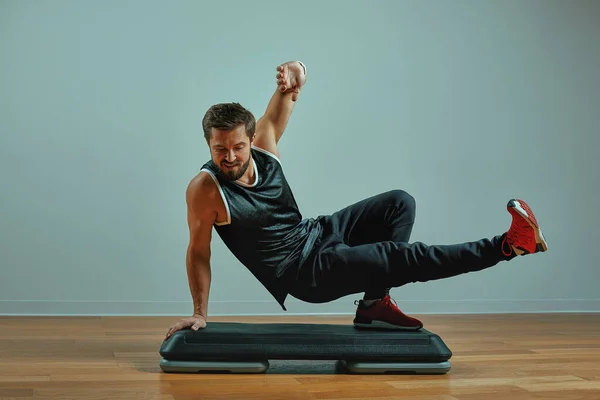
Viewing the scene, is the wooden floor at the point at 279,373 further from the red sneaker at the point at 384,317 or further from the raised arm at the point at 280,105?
the raised arm at the point at 280,105

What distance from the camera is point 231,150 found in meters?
2.84

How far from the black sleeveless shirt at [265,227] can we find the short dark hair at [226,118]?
0.18m

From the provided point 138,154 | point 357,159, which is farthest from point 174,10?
point 357,159

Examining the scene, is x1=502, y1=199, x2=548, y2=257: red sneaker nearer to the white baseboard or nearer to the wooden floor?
the wooden floor

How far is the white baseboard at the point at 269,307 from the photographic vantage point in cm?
465

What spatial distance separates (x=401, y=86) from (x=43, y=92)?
2.21 metres

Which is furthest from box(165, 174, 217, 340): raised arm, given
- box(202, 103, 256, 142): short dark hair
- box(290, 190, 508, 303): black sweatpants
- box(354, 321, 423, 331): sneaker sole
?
box(354, 321, 423, 331): sneaker sole

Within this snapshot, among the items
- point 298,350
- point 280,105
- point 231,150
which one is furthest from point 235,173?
point 298,350

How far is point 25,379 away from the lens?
263cm

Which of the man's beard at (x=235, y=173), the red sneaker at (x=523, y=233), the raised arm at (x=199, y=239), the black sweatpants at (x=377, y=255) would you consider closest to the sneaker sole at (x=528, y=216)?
the red sneaker at (x=523, y=233)

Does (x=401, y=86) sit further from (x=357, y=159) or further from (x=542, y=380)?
(x=542, y=380)

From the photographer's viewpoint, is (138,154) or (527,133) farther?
(527,133)

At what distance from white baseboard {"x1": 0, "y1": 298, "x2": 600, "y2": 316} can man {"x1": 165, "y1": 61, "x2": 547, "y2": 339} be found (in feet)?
6.02

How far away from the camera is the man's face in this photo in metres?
2.84
